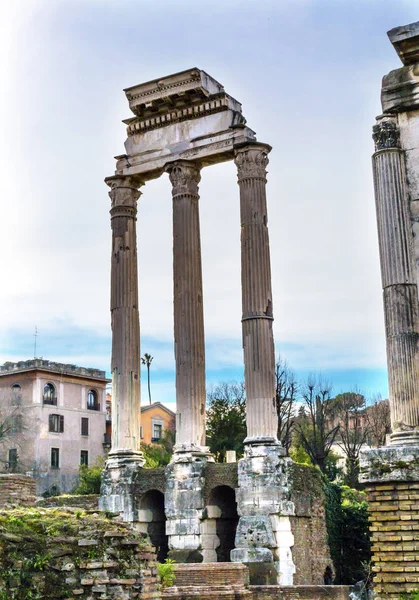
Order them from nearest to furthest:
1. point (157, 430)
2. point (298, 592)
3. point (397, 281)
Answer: point (397, 281), point (298, 592), point (157, 430)

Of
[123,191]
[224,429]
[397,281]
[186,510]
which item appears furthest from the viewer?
[224,429]

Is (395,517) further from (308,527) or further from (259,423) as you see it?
(308,527)

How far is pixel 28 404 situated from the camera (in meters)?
60.2

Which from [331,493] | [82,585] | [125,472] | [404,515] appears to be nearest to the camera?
[82,585]

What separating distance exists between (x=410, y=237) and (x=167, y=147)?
2061cm

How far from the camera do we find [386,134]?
11008 mm

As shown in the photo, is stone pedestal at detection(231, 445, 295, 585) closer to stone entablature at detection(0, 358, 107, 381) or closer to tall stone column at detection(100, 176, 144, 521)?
tall stone column at detection(100, 176, 144, 521)

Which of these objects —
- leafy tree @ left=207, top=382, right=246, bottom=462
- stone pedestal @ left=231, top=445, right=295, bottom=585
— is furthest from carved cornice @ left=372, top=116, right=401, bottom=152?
leafy tree @ left=207, top=382, right=246, bottom=462

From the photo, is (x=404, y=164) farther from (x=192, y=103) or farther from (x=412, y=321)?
(x=192, y=103)

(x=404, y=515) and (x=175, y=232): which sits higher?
(x=175, y=232)

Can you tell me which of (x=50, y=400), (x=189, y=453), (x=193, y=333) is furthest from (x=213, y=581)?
(x=50, y=400)

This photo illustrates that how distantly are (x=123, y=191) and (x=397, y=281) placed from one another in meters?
21.3

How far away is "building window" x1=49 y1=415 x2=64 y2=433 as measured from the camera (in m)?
Answer: 60.5

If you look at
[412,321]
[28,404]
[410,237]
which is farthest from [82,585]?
[28,404]
